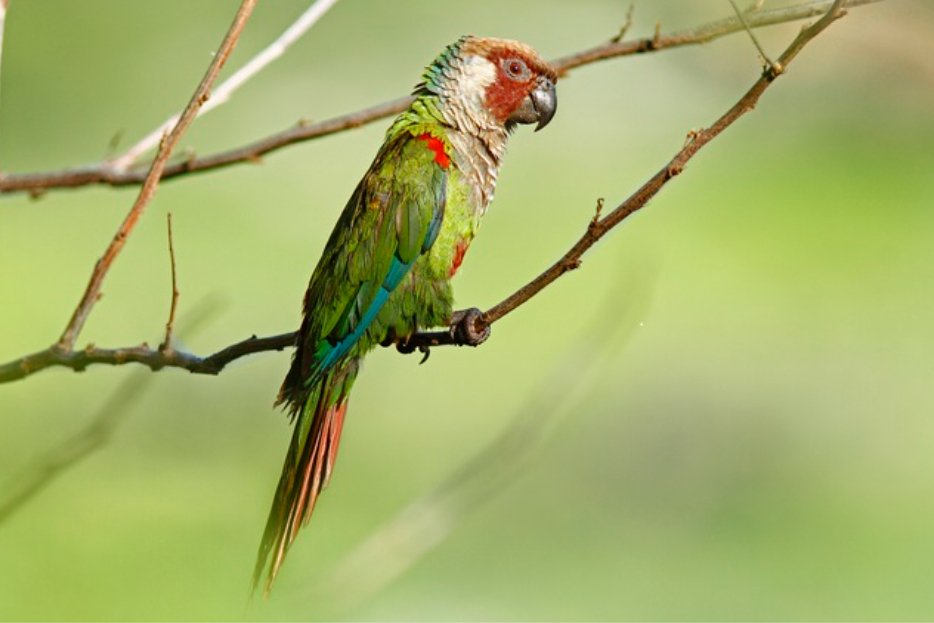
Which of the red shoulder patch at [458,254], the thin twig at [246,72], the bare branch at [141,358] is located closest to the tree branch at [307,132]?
the thin twig at [246,72]

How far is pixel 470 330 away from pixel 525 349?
3.33 m

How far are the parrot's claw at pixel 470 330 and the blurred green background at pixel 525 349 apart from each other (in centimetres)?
198

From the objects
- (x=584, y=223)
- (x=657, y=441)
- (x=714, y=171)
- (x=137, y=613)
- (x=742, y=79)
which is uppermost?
(x=742, y=79)

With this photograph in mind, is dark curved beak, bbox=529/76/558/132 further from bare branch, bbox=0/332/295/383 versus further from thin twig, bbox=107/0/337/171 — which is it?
bare branch, bbox=0/332/295/383

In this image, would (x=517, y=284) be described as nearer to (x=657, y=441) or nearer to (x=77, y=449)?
(x=657, y=441)

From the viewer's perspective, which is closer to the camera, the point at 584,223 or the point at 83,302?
the point at 83,302

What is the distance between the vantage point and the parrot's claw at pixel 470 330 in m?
1.55

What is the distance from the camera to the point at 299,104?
5047 millimetres

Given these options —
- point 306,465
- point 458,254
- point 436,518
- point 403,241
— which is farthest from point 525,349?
point 306,465

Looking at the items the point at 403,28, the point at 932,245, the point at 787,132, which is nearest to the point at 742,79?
the point at 787,132

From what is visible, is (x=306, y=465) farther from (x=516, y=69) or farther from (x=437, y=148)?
(x=516, y=69)

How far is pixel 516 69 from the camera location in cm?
199

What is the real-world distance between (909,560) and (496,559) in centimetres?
176

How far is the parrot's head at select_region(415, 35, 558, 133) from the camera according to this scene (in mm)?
1960
